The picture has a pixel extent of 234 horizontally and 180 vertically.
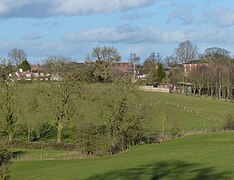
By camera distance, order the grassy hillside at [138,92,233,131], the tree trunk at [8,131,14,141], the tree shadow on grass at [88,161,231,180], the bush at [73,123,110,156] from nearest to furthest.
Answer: the tree shadow on grass at [88,161,231,180] < the bush at [73,123,110,156] < the tree trunk at [8,131,14,141] < the grassy hillside at [138,92,233,131]

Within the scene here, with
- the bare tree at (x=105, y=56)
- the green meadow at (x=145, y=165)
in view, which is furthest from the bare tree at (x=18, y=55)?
the green meadow at (x=145, y=165)

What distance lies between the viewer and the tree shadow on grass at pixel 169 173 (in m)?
26.9

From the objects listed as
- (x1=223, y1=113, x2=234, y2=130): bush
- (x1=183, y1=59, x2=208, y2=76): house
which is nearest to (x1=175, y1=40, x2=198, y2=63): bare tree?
(x1=183, y1=59, x2=208, y2=76): house

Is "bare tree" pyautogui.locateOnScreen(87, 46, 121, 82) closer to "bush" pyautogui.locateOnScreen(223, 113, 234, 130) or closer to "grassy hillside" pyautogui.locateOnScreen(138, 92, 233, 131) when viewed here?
"grassy hillside" pyautogui.locateOnScreen(138, 92, 233, 131)

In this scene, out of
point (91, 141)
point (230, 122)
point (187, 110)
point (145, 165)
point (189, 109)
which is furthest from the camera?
point (189, 109)

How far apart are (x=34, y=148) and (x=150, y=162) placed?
971 inches

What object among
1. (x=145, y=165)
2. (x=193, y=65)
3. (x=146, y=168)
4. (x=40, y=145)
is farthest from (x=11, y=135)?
(x=193, y=65)

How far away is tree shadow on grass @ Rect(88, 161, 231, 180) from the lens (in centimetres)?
2688

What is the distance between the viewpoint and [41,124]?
62812 millimetres

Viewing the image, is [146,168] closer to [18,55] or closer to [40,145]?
[40,145]

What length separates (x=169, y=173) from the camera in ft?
93.8

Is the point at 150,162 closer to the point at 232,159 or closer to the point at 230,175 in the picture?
the point at 232,159

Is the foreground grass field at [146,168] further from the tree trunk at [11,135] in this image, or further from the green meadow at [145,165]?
the tree trunk at [11,135]

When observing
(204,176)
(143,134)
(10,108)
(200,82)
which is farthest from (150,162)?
(200,82)
